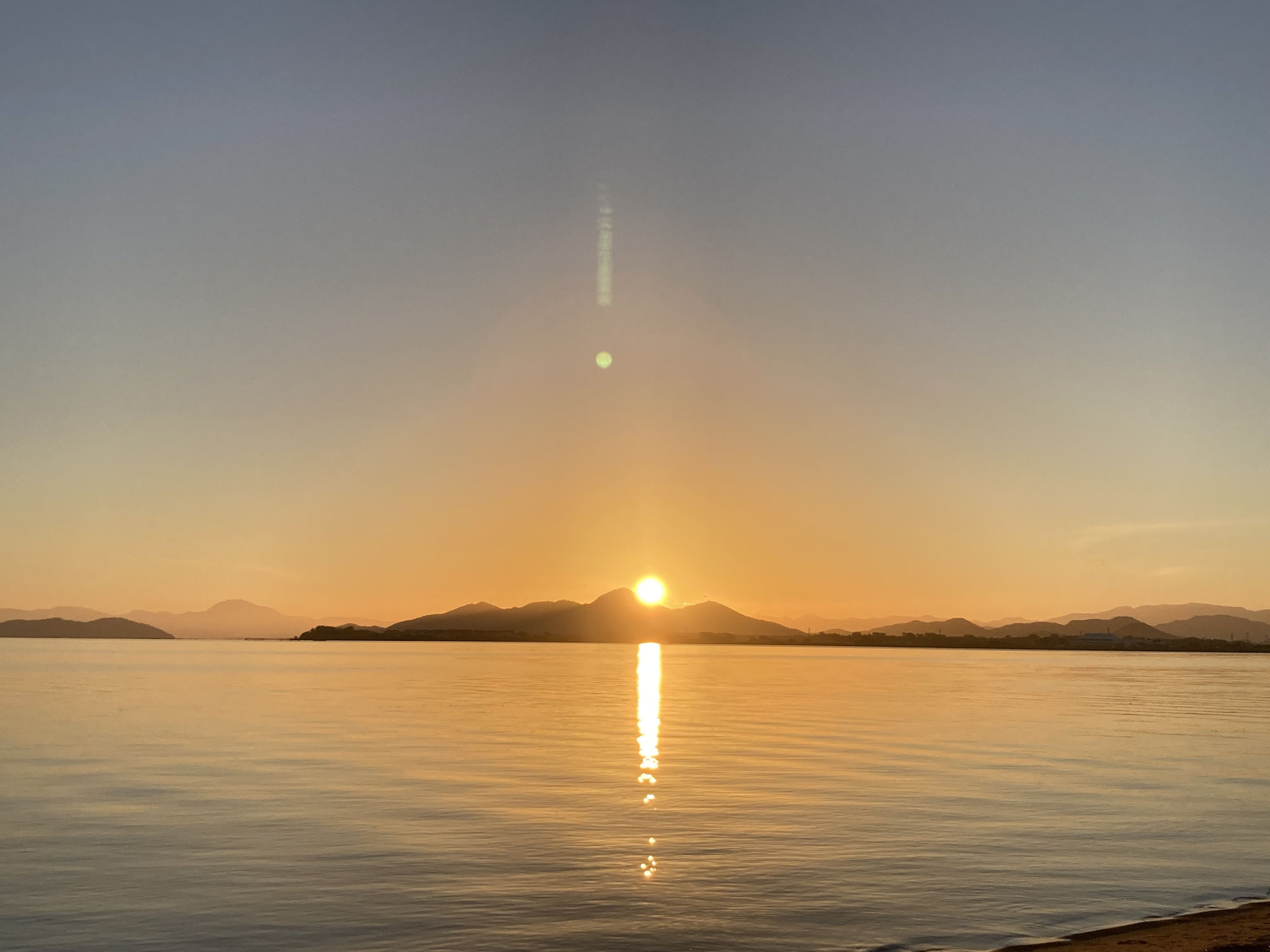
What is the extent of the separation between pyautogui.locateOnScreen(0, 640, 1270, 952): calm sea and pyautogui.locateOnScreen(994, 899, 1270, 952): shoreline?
2.57ft

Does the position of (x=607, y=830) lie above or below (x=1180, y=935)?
above

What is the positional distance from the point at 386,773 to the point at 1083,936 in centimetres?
2824

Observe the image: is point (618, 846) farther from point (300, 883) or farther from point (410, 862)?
point (300, 883)

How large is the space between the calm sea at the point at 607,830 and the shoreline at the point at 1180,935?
0.78 m

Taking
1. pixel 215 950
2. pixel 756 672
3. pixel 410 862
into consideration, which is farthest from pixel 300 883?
pixel 756 672

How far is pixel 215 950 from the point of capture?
18.1 metres

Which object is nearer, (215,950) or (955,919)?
(215,950)

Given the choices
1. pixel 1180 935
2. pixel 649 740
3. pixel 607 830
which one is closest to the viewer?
pixel 1180 935

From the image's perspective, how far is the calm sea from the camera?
2003 cm

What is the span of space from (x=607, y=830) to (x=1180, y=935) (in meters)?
15.0

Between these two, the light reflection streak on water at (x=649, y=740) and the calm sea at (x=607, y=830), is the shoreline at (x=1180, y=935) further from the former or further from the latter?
the light reflection streak on water at (x=649, y=740)

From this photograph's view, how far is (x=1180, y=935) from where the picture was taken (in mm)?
18469

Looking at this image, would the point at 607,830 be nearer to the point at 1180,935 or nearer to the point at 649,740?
the point at 1180,935

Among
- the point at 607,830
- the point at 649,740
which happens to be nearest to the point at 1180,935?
the point at 607,830
